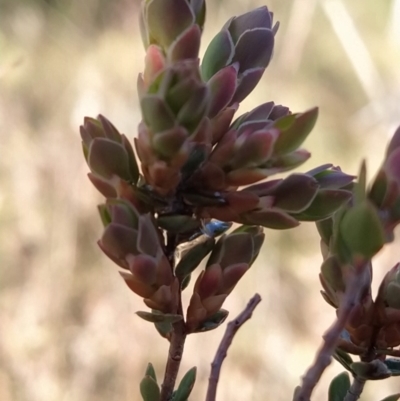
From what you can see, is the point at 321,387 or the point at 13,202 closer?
the point at 321,387

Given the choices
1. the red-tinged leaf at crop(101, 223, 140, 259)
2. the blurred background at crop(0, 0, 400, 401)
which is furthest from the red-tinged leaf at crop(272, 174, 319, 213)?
the blurred background at crop(0, 0, 400, 401)

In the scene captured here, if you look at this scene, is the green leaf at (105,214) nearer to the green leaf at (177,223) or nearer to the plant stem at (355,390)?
the green leaf at (177,223)

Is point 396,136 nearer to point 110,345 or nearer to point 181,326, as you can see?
point 181,326

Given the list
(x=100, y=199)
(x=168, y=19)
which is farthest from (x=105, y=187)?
(x=100, y=199)

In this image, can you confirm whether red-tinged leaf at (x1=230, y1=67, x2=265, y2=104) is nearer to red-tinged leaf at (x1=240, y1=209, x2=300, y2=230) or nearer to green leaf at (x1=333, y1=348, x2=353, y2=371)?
red-tinged leaf at (x1=240, y1=209, x2=300, y2=230)

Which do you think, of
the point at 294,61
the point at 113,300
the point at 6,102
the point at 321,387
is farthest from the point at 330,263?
the point at 294,61

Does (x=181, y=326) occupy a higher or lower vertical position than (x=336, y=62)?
lower
